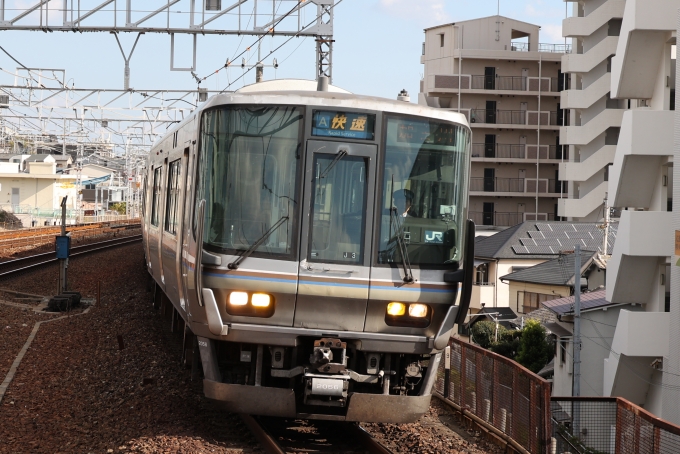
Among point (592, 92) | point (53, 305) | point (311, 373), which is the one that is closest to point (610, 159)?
point (592, 92)

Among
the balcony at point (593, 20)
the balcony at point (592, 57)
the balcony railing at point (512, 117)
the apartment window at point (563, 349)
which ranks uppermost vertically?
the balcony at point (593, 20)

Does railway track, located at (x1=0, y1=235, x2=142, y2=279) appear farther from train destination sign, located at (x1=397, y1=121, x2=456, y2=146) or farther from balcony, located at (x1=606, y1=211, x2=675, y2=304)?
train destination sign, located at (x1=397, y1=121, x2=456, y2=146)

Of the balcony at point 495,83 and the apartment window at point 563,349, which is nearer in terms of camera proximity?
the apartment window at point 563,349

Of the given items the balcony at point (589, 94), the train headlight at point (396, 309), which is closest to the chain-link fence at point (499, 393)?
the train headlight at point (396, 309)

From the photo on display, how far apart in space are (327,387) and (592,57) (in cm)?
3139

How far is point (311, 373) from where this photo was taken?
21.8ft

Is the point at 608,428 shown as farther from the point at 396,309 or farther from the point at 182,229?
the point at 182,229

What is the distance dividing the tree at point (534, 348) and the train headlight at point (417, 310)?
2061cm

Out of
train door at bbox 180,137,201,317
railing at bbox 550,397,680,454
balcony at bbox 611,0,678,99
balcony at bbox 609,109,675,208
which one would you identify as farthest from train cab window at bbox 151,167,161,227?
balcony at bbox 611,0,678,99

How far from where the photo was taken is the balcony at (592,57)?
34.7 m

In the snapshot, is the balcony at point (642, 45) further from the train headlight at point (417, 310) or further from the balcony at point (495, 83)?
the balcony at point (495, 83)

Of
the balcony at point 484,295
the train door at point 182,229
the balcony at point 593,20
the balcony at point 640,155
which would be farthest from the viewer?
the balcony at point 484,295

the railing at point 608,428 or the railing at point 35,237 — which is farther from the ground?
the railing at point 608,428

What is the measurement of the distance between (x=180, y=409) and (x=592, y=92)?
3060 centimetres
